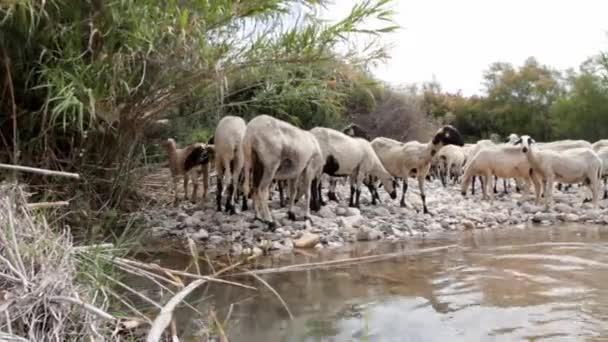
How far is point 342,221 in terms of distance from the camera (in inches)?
356

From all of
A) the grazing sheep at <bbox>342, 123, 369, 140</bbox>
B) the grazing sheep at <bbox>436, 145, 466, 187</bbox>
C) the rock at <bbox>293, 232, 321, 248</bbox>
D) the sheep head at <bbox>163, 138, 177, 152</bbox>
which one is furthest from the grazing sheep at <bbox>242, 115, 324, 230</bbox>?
the grazing sheep at <bbox>436, 145, 466, 187</bbox>

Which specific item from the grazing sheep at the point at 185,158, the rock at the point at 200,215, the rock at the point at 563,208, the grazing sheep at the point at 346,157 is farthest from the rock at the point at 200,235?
the rock at the point at 563,208

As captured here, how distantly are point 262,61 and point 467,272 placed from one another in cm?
306

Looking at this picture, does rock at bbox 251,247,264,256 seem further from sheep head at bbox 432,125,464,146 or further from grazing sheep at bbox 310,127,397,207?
sheep head at bbox 432,125,464,146

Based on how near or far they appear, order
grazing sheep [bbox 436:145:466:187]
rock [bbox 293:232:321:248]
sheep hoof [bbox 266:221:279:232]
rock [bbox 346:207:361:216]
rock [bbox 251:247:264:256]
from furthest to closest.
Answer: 1. grazing sheep [bbox 436:145:466:187]
2. rock [bbox 346:207:361:216]
3. sheep hoof [bbox 266:221:279:232]
4. rock [bbox 293:232:321:248]
5. rock [bbox 251:247:264:256]

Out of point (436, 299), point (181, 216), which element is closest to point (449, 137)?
point (181, 216)

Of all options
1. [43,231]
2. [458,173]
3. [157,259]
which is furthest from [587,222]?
[458,173]

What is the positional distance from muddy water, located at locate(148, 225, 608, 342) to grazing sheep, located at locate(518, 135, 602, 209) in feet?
18.2

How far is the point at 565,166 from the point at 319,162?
6084 mm

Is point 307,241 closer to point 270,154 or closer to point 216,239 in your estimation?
point 216,239

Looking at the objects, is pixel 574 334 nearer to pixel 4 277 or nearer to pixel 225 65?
pixel 4 277

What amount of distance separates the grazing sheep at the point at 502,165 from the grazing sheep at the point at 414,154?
1953 mm

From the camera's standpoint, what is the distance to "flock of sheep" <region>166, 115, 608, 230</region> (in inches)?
324

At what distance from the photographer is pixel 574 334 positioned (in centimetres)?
358
